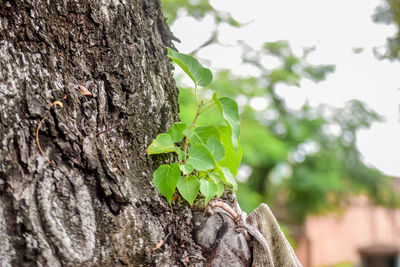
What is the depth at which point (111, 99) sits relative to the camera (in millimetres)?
711

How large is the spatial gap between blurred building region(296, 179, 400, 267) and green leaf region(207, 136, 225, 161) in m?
7.44

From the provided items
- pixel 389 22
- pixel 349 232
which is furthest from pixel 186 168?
pixel 349 232

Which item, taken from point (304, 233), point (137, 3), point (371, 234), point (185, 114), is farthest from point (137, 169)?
point (371, 234)

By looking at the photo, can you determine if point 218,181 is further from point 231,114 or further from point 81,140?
point 81,140

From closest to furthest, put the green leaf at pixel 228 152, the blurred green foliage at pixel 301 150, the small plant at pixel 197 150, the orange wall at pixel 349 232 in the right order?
the small plant at pixel 197 150
the green leaf at pixel 228 152
the blurred green foliage at pixel 301 150
the orange wall at pixel 349 232

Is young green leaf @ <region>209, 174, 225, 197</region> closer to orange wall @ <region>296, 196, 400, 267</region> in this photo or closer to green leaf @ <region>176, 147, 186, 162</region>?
green leaf @ <region>176, 147, 186, 162</region>

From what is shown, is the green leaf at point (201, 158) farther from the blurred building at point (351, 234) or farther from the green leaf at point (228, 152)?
the blurred building at point (351, 234)

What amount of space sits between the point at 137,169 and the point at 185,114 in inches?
83.1

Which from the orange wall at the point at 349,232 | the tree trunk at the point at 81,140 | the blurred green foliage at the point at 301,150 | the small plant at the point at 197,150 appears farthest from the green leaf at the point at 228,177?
the orange wall at the point at 349,232

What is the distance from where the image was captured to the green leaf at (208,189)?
0.71 metres

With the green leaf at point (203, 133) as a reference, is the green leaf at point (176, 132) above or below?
below

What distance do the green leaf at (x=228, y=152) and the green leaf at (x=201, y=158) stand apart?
100mm

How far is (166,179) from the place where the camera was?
694 millimetres

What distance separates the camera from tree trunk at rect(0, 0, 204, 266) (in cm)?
60
